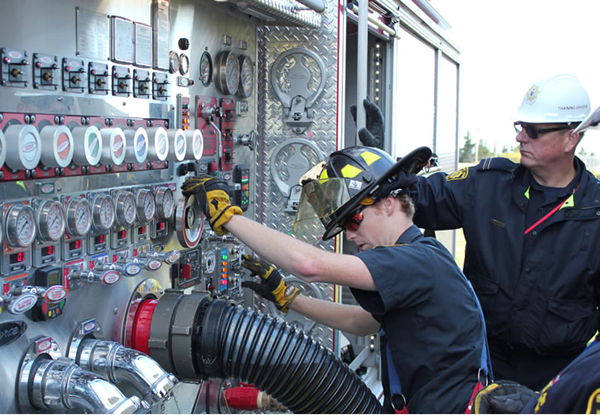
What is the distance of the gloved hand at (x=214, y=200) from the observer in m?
2.49

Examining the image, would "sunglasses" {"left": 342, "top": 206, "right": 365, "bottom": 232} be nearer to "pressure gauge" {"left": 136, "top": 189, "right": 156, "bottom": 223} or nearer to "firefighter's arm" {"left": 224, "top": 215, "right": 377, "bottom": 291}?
"firefighter's arm" {"left": 224, "top": 215, "right": 377, "bottom": 291}

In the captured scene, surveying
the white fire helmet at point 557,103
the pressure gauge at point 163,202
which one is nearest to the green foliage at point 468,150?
the white fire helmet at point 557,103

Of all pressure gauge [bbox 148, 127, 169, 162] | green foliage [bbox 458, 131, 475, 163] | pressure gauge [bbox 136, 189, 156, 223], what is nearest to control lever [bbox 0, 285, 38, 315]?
pressure gauge [bbox 136, 189, 156, 223]

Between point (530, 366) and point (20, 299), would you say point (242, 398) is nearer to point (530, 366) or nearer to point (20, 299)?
point (530, 366)

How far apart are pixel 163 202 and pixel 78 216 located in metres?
0.62

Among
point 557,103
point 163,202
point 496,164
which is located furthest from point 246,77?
point 557,103

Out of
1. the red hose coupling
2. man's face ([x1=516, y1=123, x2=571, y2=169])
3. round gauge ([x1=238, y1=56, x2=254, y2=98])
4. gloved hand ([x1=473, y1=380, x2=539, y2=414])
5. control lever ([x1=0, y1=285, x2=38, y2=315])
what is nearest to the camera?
gloved hand ([x1=473, y1=380, x2=539, y2=414])

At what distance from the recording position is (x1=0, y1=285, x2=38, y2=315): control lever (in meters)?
1.96

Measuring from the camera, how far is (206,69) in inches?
136

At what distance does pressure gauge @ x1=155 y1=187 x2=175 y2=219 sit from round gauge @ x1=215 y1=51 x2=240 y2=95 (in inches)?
34.4

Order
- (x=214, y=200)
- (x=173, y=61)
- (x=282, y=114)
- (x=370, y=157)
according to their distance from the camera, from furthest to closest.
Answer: (x=282, y=114) < (x=173, y=61) < (x=214, y=200) < (x=370, y=157)

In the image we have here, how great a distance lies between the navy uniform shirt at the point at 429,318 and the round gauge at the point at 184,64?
1572mm

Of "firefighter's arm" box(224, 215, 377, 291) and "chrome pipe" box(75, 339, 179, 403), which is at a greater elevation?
"firefighter's arm" box(224, 215, 377, 291)

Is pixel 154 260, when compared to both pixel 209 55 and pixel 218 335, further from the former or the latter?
pixel 209 55
